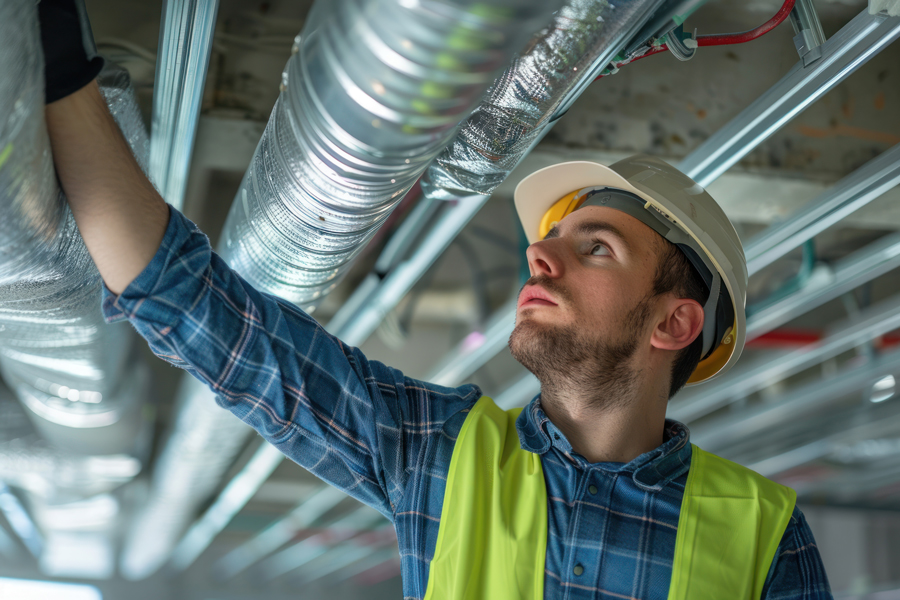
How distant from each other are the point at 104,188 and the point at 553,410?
0.88 m

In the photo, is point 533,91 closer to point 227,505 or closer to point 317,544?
point 227,505

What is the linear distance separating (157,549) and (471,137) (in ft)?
14.5

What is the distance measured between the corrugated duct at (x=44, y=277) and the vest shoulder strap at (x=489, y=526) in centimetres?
68

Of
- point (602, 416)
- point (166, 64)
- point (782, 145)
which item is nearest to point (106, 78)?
point (166, 64)

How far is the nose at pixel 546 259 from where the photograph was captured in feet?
4.21

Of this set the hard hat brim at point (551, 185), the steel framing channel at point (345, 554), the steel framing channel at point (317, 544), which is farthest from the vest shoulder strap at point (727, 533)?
the steel framing channel at point (345, 554)

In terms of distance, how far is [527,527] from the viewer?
1.13 meters

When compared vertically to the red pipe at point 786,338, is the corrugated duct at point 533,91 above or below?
below

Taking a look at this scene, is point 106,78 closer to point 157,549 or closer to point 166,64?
point 166,64

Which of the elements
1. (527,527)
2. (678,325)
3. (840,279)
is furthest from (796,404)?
(527,527)

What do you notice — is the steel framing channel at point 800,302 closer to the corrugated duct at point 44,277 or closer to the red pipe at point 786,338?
the red pipe at point 786,338

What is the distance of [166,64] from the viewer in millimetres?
1169

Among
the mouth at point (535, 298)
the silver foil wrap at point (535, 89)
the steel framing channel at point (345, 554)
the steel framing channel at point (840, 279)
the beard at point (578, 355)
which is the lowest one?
the steel framing channel at point (345, 554)

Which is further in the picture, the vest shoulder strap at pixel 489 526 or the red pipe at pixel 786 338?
the red pipe at pixel 786 338
